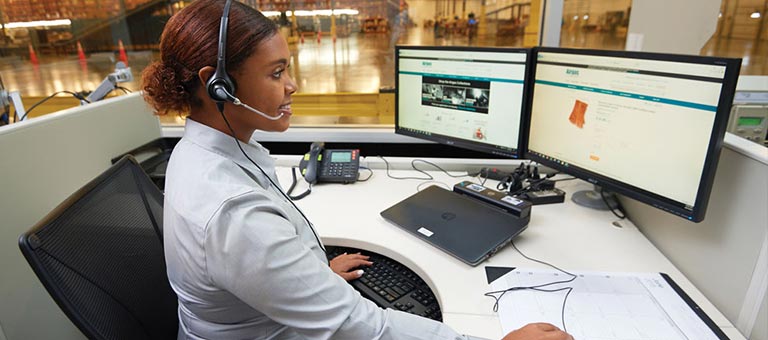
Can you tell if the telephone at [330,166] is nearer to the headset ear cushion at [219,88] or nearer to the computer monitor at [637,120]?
the computer monitor at [637,120]

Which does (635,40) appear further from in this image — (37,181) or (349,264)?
(37,181)

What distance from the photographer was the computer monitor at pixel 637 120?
3.00 ft

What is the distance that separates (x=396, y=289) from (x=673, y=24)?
1934 mm

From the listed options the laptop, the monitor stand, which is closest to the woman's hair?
the laptop

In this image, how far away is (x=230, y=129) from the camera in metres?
0.79

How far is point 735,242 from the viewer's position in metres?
0.85

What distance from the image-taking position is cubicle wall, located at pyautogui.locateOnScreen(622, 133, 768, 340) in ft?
2.55

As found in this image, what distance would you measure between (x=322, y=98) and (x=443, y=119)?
1.61m

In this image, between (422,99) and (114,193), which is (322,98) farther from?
(114,193)

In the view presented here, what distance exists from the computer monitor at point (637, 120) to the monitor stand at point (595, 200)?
142 mm

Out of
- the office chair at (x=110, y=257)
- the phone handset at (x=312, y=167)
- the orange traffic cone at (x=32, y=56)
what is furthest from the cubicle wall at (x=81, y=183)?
the orange traffic cone at (x=32, y=56)

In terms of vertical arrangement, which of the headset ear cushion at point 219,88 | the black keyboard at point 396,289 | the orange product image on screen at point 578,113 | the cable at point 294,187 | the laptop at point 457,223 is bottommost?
the black keyboard at point 396,289

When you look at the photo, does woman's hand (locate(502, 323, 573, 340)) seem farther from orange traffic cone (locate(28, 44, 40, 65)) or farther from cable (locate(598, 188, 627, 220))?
orange traffic cone (locate(28, 44, 40, 65))

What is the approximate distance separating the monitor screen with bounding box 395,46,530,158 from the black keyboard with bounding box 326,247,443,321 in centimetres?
60
